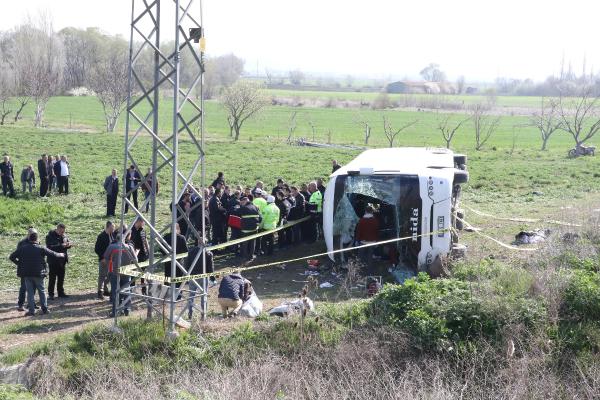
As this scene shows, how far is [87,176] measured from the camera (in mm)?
27094

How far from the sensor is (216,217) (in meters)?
17.6

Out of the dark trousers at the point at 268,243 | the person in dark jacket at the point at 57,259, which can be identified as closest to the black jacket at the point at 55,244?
the person in dark jacket at the point at 57,259

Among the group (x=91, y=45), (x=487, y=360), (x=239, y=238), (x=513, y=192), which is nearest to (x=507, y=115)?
(x=91, y=45)

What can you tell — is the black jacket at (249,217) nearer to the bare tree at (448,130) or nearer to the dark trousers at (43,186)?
the dark trousers at (43,186)

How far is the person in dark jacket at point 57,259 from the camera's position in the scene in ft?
45.6

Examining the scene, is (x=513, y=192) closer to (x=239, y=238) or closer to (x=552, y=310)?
(x=239, y=238)

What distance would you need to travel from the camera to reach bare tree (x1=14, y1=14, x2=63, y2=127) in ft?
168

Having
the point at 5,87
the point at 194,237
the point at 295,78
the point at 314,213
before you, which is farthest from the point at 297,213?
the point at 295,78

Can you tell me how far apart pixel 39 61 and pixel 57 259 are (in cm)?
5035

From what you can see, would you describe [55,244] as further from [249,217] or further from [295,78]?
[295,78]

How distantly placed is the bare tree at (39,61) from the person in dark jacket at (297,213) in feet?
121

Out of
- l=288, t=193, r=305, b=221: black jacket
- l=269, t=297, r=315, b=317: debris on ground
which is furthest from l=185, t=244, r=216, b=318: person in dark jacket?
l=288, t=193, r=305, b=221: black jacket

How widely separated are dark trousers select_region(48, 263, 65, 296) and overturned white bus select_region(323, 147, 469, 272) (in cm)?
511

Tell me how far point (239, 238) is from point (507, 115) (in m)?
65.6
